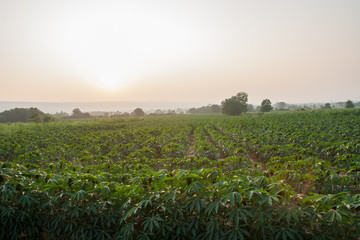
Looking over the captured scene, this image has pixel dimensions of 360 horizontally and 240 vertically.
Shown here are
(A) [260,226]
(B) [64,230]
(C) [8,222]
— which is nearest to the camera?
(A) [260,226]

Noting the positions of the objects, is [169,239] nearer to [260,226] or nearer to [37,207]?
[260,226]

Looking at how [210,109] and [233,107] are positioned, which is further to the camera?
[210,109]

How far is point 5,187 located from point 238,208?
3328 mm

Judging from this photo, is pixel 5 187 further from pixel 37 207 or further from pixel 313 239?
pixel 313 239

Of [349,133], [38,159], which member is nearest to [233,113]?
[349,133]

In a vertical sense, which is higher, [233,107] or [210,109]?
[210,109]

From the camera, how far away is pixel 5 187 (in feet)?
9.08

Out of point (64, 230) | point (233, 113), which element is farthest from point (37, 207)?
point (233, 113)

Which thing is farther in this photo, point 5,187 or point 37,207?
point 37,207

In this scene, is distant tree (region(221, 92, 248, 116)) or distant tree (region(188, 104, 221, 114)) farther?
distant tree (region(188, 104, 221, 114))

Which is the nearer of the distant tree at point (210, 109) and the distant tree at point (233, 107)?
the distant tree at point (233, 107)

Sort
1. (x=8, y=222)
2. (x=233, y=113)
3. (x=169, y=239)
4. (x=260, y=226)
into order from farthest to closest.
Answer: (x=233, y=113) < (x=8, y=222) < (x=169, y=239) < (x=260, y=226)

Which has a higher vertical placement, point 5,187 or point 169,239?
point 5,187

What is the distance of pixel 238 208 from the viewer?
2.16 m
